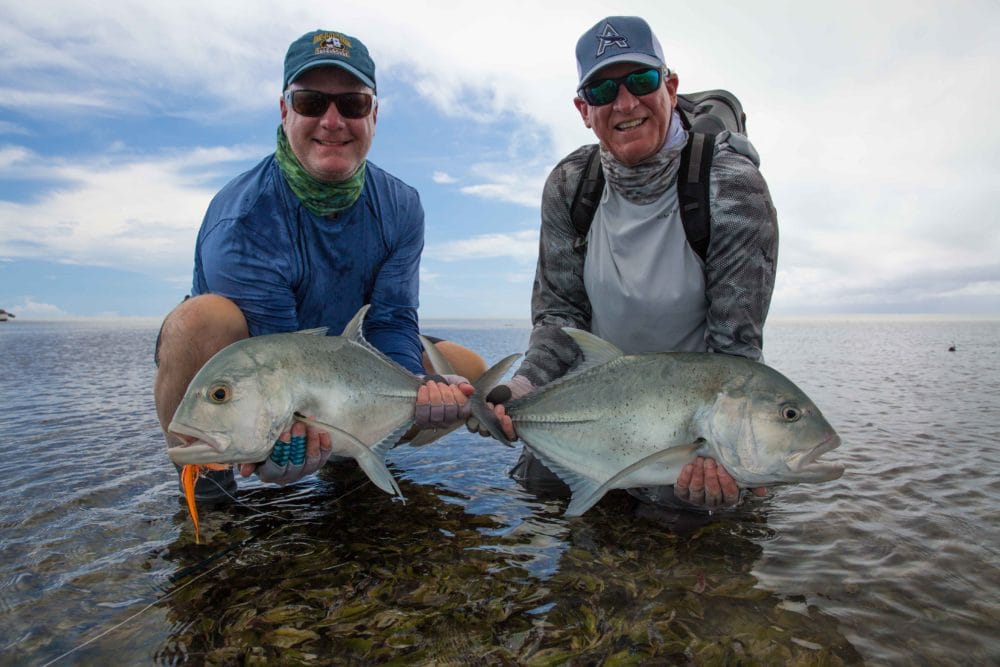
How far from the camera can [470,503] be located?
408 cm

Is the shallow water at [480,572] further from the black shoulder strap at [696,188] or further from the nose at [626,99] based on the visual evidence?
the nose at [626,99]

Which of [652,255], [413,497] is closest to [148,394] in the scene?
[413,497]

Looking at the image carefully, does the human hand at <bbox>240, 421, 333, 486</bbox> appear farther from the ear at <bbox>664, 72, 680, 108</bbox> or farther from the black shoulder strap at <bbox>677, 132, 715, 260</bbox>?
the ear at <bbox>664, 72, 680, 108</bbox>

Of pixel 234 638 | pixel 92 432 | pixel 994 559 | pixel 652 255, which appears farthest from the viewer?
pixel 92 432

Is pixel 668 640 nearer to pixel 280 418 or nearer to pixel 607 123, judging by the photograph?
pixel 280 418

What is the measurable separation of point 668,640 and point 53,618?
2.61 meters

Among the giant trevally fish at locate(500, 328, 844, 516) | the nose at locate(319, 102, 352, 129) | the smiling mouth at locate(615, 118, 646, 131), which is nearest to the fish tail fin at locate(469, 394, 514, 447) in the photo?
the giant trevally fish at locate(500, 328, 844, 516)

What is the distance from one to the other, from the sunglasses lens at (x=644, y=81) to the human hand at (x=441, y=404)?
6.68ft

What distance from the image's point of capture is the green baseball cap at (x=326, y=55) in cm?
379

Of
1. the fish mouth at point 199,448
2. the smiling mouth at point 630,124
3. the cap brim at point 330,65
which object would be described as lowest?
the fish mouth at point 199,448

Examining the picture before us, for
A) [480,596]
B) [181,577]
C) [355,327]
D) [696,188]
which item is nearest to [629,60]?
[696,188]

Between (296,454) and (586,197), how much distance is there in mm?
2507

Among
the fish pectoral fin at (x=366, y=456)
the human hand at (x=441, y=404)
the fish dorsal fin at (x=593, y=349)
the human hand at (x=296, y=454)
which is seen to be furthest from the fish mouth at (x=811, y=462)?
the human hand at (x=296, y=454)

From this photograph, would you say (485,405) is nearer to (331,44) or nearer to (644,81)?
(644,81)
